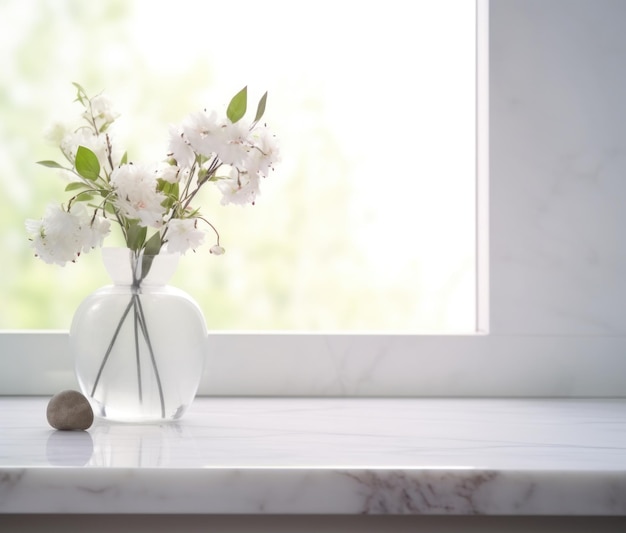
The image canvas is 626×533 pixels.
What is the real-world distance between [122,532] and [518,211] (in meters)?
0.89

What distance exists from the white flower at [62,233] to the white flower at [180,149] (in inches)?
5.2

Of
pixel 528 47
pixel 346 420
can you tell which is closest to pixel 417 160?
pixel 528 47

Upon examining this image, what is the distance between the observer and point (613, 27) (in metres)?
1.33

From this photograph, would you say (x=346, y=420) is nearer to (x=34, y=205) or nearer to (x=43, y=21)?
(x=34, y=205)

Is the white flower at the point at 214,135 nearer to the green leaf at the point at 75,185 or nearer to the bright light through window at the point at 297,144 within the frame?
the green leaf at the point at 75,185

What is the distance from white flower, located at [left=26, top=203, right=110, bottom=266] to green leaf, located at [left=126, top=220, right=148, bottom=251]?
0.06 meters

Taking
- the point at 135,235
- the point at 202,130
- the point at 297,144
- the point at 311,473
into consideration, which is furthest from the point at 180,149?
the point at 297,144

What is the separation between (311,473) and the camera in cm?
66

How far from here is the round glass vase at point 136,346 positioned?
0.93 meters

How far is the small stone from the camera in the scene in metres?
0.87

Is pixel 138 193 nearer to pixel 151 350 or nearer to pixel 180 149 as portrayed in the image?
pixel 180 149

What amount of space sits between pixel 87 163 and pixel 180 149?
118mm

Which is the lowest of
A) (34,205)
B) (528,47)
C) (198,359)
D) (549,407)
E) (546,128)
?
(549,407)

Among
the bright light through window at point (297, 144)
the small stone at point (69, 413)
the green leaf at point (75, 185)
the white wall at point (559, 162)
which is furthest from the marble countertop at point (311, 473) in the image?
the bright light through window at point (297, 144)
